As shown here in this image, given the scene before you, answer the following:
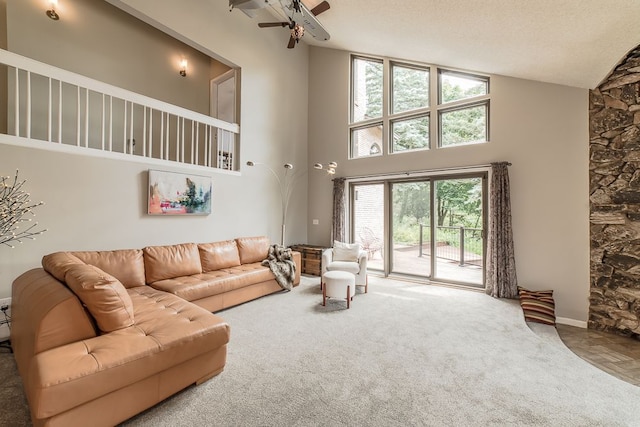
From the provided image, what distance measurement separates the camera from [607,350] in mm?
3053

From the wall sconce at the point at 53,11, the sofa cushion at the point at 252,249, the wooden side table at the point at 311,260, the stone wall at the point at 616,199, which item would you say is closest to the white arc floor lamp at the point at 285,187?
the wooden side table at the point at 311,260

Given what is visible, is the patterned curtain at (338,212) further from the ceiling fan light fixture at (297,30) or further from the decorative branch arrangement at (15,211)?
the decorative branch arrangement at (15,211)

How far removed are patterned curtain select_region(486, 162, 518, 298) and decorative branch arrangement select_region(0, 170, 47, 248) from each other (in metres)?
5.72

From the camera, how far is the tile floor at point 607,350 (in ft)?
8.66

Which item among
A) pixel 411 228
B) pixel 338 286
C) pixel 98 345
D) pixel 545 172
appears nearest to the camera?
pixel 98 345

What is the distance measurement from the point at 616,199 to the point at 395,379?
3721mm

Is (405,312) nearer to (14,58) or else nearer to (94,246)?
(94,246)

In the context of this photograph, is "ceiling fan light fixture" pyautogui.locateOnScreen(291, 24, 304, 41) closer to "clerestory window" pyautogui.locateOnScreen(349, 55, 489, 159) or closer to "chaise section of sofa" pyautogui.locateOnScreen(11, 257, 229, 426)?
"clerestory window" pyautogui.locateOnScreen(349, 55, 489, 159)

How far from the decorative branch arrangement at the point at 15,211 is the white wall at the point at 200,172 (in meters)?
0.08

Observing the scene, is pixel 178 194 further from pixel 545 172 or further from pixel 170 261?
pixel 545 172

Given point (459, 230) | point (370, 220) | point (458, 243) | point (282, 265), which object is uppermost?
point (370, 220)

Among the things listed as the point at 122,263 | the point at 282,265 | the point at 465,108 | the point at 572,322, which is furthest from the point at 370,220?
the point at 122,263

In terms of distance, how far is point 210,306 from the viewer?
347cm

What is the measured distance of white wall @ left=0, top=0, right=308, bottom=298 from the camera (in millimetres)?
3035
